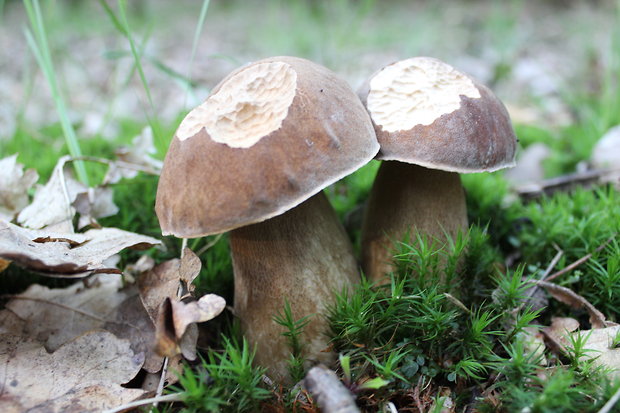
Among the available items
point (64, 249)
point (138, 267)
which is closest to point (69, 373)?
point (64, 249)

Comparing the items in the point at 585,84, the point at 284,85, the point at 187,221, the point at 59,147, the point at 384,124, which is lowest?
the point at 585,84

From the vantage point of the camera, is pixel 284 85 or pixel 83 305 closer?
pixel 284 85

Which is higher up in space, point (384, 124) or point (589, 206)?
point (384, 124)

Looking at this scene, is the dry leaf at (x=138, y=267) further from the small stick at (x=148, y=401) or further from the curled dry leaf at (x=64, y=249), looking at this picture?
the small stick at (x=148, y=401)

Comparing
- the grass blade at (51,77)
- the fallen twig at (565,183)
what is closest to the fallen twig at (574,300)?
the fallen twig at (565,183)

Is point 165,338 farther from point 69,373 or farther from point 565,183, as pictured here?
point 565,183

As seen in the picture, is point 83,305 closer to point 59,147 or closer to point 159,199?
point 159,199

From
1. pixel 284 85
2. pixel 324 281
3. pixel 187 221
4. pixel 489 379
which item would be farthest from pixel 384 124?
pixel 489 379
